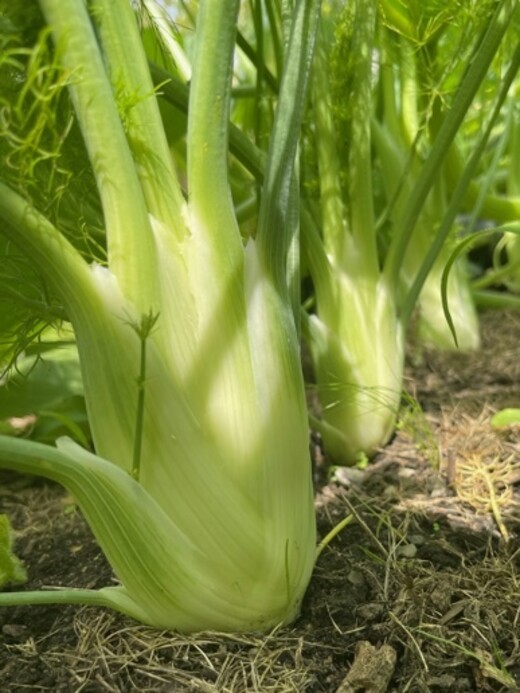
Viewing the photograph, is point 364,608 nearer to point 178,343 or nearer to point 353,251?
point 178,343

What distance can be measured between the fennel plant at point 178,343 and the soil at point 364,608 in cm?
4

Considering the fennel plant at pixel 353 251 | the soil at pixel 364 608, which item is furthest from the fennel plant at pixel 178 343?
the fennel plant at pixel 353 251

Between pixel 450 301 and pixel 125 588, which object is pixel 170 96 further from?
pixel 450 301

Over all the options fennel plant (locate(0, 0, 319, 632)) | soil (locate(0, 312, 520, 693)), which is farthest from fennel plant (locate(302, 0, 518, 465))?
fennel plant (locate(0, 0, 319, 632))

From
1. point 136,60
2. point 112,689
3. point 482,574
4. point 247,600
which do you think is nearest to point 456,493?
point 482,574

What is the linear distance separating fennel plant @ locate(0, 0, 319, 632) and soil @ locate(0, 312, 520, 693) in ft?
0.12

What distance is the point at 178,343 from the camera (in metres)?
0.62

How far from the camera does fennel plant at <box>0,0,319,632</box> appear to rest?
1.91ft

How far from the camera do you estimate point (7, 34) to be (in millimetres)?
602

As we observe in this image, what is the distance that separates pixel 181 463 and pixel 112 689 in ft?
0.61

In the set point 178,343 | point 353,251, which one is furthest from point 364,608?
point 353,251

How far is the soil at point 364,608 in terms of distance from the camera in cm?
58

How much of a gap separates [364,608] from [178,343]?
289 millimetres

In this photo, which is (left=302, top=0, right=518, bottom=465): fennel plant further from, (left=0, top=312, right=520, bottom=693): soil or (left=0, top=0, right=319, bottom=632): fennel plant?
(left=0, top=0, right=319, bottom=632): fennel plant
